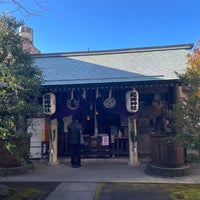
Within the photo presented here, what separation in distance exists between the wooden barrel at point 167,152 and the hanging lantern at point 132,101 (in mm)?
1633

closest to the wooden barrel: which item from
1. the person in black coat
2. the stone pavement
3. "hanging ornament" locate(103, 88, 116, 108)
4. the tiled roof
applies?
the stone pavement

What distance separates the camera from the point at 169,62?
11234 millimetres

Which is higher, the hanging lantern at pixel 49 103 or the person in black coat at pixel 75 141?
the hanging lantern at pixel 49 103

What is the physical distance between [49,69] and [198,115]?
8.44m

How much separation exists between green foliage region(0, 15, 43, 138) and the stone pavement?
6.19 ft

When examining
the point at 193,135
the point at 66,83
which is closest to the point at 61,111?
the point at 66,83

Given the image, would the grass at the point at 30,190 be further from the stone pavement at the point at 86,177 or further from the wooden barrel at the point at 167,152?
the wooden barrel at the point at 167,152

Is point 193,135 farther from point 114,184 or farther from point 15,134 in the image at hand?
point 15,134

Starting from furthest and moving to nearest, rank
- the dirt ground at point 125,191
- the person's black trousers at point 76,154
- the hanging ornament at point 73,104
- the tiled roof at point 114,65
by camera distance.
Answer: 1. the tiled roof at point 114,65
2. the hanging ornament at point 73,104
3. the person's black trousers at point 76,154
4. the dirt ground at point 125,191

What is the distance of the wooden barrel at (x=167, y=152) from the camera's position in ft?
22.6

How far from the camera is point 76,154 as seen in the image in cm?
859

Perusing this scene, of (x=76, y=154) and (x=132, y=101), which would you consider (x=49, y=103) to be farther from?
(x=132, y=101)

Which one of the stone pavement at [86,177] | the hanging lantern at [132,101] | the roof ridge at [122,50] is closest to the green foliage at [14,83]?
the stone pavement at [86,177]

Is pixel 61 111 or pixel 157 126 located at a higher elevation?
pixel 61 111
